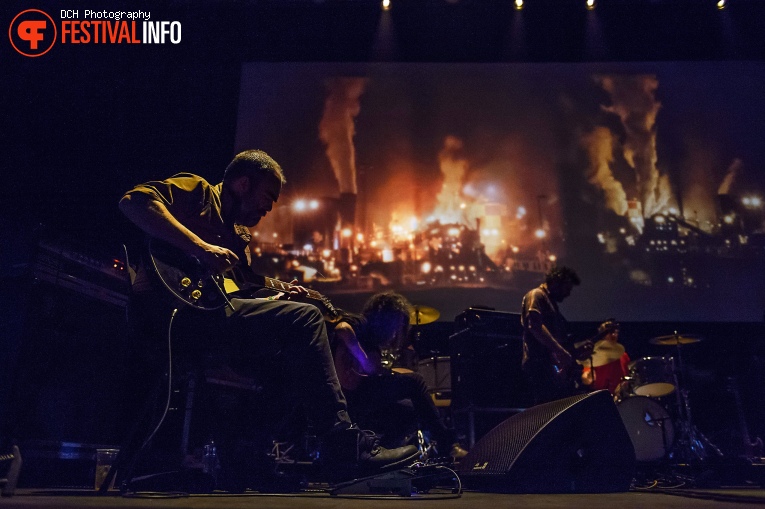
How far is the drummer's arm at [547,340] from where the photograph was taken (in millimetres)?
4000

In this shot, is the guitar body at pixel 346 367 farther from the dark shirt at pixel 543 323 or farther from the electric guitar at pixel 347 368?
the dark shirt at pixel 543 323

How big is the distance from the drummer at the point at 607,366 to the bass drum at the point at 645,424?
293mm

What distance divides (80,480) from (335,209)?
131 inches

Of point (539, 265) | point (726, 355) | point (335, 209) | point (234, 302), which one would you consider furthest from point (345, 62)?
point (726, 355)

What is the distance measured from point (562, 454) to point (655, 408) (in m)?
3.13

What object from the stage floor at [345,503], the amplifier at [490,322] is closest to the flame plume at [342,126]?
the amplifier at [490,322]

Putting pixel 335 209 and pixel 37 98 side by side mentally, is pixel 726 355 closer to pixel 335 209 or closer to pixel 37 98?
pixel 335 209

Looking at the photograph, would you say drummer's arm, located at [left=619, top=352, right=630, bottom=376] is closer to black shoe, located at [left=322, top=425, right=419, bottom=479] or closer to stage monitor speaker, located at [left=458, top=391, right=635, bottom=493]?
stage monitor speaker, located at [left=458, top=391, right=635, bottom=493]

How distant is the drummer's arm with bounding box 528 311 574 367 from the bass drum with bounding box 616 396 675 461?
4.28 feet

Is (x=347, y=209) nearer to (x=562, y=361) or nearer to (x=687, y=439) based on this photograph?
(x=562, y=361)

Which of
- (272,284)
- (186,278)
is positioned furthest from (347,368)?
(186,278)

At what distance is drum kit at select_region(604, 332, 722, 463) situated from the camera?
468 cm

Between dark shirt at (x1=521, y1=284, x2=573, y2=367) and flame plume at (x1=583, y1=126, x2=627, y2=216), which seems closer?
dark shirt at (x1=521, y1=284, x2=573, y2=367)

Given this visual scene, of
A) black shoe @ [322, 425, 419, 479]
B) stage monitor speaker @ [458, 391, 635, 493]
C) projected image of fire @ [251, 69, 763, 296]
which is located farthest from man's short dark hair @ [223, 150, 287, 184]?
projected image of fire @ [251, 69, 763, 296]
